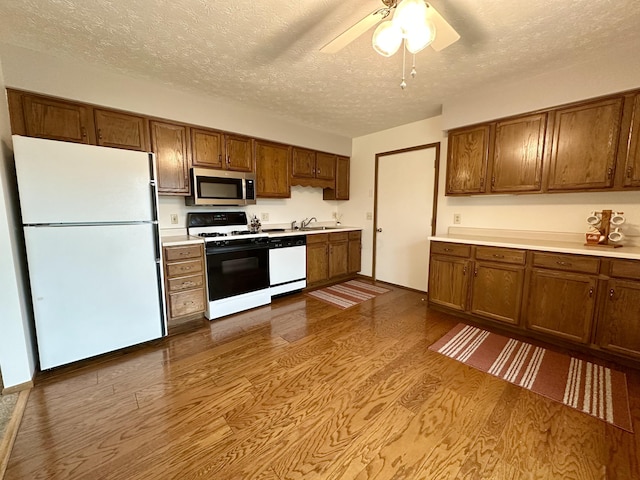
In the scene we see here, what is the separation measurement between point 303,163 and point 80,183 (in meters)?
2.62

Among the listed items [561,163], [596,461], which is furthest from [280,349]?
[561,163]

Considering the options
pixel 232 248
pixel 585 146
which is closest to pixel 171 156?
pixel 232 248

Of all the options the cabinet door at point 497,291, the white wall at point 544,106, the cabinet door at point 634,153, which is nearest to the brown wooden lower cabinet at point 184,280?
the cabinet door at point 497,291

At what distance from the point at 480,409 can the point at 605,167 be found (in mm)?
2281

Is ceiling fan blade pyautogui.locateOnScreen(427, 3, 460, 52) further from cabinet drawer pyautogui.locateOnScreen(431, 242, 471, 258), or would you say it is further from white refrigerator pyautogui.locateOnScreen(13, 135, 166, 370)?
white refrigerator pyautogui.locateOnScreen(13, 135, 166, 370)

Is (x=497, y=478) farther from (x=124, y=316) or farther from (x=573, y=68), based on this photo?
(x=573, y=68)

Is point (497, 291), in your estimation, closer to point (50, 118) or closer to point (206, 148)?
point (206, 148)

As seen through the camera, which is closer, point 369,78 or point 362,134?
point 369,78

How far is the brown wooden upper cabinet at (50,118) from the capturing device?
208 cm

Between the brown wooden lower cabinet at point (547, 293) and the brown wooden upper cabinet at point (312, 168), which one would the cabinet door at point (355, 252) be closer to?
the brown wooden upper cabinet at point (312, 168)

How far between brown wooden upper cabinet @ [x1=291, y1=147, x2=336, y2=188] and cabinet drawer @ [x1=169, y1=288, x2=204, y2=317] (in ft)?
6.62

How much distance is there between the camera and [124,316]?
2.21m

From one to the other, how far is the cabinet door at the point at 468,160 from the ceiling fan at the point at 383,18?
168 cm

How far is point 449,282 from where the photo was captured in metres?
2.99
